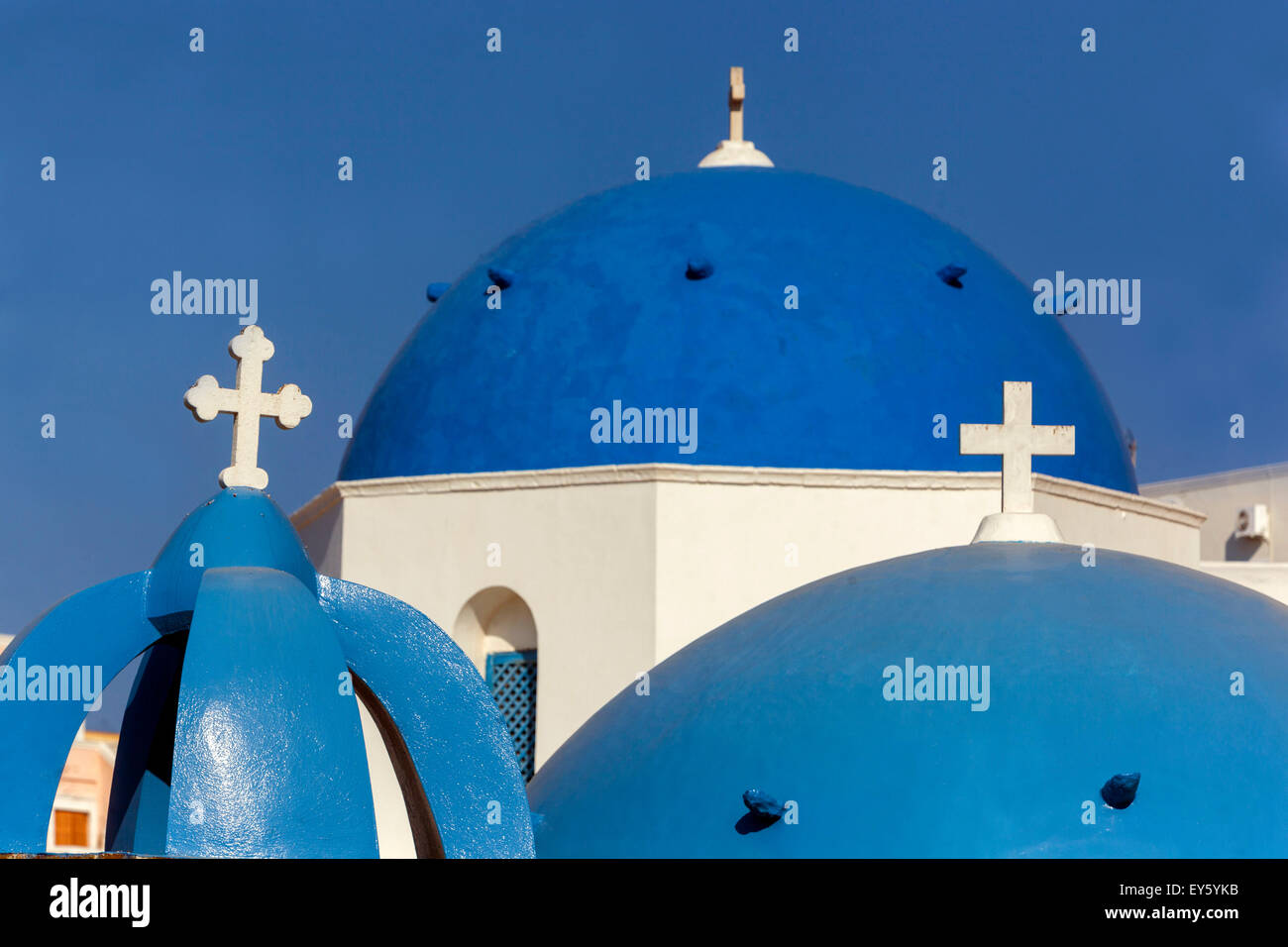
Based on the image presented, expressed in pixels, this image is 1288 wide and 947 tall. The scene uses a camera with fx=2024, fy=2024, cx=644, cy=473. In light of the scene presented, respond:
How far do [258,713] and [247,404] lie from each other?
1.66m

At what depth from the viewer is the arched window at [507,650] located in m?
13.9

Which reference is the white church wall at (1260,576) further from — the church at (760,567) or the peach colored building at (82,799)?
the peach colored building at (82,799)

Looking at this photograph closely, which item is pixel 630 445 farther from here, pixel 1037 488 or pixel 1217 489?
pixel 1217 489

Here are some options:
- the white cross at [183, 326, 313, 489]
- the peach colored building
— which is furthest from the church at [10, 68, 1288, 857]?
the peach colored building

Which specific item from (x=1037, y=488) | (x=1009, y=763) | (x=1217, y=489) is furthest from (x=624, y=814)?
(x=1217, y=489)

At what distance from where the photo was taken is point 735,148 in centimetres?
1706

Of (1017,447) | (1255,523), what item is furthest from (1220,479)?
(1017,447)

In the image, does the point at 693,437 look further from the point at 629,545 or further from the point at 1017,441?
the point at 1017,441

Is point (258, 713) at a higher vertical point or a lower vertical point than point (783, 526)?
lower

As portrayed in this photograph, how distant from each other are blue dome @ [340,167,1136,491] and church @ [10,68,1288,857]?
3 cm

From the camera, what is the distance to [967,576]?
1014 cm

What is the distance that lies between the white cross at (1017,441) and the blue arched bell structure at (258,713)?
12.5ft

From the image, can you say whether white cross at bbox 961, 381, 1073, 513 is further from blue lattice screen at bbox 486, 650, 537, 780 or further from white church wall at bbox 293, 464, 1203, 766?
blue lattice screen at bbox 486, 650, 537, 780
